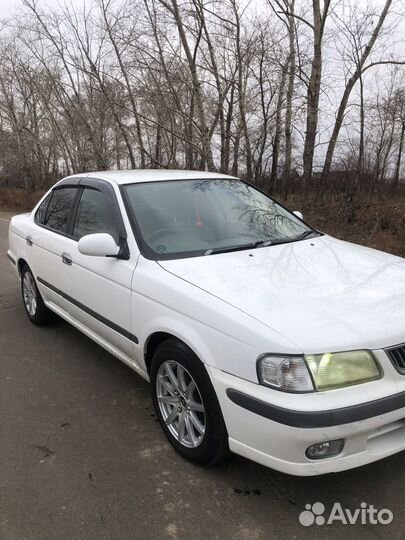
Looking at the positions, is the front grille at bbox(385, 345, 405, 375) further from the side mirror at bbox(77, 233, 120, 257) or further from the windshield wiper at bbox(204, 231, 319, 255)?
the side mirror at bbox(77, 233, 120, 257)

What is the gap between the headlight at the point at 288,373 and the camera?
2.15 meters

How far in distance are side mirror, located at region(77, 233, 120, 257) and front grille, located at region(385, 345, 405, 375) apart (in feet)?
5.92

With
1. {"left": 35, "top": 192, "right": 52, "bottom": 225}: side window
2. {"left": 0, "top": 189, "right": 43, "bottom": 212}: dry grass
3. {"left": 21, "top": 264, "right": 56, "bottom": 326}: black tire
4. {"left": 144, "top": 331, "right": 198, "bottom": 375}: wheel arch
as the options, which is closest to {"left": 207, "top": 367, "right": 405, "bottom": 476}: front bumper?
{"left": 144, "top": 331, "right": 198, "bottom": 375}: wheel arch

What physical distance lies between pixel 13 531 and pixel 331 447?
156cm

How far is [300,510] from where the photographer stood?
93.4 inches

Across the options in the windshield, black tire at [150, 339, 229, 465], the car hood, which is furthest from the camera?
the windshield

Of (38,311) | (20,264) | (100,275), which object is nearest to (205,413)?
(100,275)

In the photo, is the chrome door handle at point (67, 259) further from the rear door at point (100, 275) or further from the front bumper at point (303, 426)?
the front bumper at point (303, 426)

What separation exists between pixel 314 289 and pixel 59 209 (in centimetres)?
284

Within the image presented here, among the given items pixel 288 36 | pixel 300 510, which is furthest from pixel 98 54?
pixel 300 510

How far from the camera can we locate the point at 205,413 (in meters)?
2.53

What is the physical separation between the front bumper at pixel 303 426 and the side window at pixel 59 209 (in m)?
2.55

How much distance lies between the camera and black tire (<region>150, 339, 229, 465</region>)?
246 cm

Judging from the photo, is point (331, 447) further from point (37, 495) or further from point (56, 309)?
point (56, 309)
